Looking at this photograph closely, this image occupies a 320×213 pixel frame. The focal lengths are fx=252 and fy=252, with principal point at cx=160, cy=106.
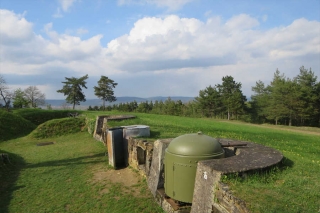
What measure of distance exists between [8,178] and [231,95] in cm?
4261

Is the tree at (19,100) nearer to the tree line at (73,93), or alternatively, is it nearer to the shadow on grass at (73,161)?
the tree line at (73,93)

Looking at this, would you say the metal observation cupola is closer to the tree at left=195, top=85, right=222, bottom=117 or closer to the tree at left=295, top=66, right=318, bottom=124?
the tree at left=295, top=66, right=318, bottom=124

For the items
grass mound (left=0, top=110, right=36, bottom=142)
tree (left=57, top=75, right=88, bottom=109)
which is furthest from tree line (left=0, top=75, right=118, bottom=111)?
grass mound (left=0, top=110, right=36, bottom=142)

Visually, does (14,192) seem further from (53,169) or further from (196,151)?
(196,151)

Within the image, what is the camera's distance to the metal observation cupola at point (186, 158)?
16.2 ft

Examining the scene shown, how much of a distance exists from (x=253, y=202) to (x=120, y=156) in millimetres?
7021

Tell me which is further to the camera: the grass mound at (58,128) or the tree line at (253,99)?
the tree line at (253,99)

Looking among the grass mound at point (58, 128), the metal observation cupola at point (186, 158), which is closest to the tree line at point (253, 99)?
the grass mound at point (58, 128)

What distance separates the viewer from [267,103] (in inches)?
1767

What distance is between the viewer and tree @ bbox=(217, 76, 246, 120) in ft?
147

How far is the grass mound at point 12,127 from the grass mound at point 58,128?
83.0 inches

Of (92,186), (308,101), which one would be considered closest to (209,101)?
(308,101)

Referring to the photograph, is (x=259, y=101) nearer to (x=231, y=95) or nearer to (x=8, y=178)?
(x=231, y=95)

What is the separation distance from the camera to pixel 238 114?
160 feet
